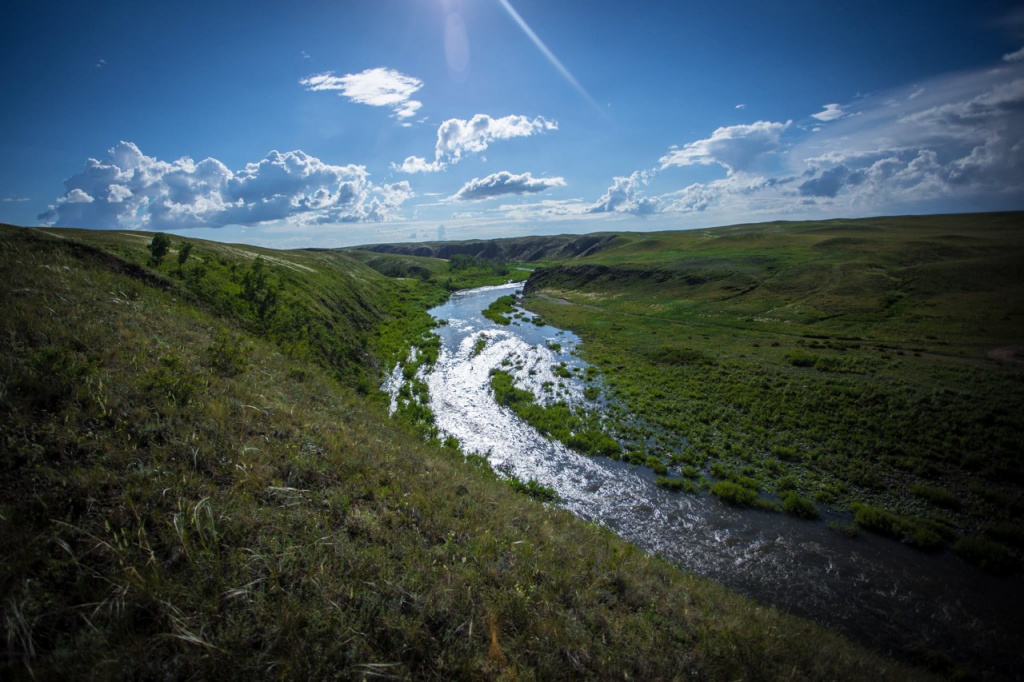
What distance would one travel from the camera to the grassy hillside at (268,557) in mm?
4742

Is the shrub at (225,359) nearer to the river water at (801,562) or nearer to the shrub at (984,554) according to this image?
the river water at (801,562)

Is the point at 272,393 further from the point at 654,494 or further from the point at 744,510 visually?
the point at 744,510

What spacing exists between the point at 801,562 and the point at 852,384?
1990cm

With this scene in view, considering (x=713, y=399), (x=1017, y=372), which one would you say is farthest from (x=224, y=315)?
(x=1017, y=372)

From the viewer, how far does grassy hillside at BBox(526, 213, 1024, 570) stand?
1653 centimetres

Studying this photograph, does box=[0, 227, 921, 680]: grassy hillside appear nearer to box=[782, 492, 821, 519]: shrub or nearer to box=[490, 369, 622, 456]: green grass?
box=[782, 492, 821, 519]: shrub

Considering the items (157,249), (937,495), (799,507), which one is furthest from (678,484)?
(157,249)

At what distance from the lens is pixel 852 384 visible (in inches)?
1054

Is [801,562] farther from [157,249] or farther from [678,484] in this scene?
[157,249]

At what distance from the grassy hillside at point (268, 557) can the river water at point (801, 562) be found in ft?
7.29

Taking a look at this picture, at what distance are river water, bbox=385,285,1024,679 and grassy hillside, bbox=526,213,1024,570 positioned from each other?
1.39 meters

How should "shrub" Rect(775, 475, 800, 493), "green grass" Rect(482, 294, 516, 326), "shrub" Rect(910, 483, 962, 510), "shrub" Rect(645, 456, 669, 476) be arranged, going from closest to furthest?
"shrub" Rect(910, 483, 962, 510) → "shrub" Rect(775, 475, 800, 493) → "shrub" Rect(645, 456, 669, 476) → "green grass" Rect(482, 294, 516, 326)

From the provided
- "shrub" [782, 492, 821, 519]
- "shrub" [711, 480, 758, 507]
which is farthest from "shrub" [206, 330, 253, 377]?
"shrub" [782, 492, 821, 519]

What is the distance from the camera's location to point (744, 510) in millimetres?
16094
